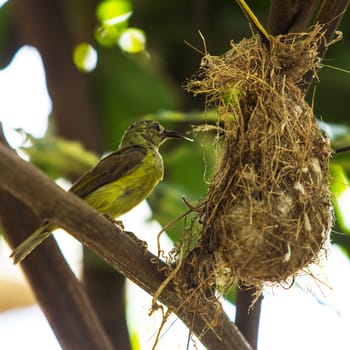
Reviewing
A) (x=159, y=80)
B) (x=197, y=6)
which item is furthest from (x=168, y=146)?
(x=197, y=6)

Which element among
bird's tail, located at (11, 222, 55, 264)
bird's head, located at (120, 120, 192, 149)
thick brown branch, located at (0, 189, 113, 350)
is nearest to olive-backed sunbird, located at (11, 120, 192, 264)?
bird's head, located at (120, 120, 192, 149)

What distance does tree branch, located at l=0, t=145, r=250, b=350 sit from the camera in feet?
7.80

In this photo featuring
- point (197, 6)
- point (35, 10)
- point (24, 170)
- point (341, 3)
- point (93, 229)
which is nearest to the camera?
point (24, 170)

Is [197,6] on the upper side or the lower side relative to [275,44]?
upper

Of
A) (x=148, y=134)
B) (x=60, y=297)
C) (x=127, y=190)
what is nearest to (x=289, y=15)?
(x=60, y=297)

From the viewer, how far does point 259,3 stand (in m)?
5.89

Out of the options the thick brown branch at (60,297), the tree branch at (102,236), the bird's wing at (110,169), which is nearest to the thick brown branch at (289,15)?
the tree branch at (102,236)

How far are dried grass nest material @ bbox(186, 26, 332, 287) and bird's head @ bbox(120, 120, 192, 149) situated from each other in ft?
4.72

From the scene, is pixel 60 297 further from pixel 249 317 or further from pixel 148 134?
pixel 148 134

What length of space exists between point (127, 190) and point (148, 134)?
0.77m

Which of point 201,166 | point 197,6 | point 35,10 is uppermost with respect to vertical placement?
point 197,6

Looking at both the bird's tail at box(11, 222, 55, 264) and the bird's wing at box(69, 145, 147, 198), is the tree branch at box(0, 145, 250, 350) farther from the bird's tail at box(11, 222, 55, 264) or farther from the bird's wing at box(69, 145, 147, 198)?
the bird's wing at box(69, 145, 147, 198)

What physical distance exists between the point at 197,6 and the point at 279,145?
2910 millimetres

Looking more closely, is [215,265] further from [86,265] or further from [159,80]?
[159,80]
